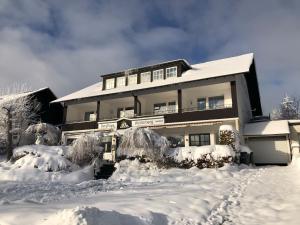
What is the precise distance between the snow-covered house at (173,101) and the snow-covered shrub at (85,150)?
171 cm

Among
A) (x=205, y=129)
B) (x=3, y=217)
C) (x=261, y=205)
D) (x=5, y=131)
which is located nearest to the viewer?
(x=3, y=217)

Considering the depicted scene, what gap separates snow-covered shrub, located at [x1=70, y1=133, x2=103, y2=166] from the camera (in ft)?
66.9

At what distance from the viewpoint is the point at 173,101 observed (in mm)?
29297

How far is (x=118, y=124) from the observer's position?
2677 cm

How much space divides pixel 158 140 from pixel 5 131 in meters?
18.5

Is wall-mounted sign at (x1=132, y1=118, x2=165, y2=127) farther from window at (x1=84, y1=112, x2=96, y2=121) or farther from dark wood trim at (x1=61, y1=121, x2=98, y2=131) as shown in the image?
window at (x1=84, y1=112, x2=96, y2=121)

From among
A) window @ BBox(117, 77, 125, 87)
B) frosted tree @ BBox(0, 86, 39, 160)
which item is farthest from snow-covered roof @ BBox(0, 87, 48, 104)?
window @ BBox(117, 77, 125, 87)

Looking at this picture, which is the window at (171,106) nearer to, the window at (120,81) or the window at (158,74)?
the window at (158,74)

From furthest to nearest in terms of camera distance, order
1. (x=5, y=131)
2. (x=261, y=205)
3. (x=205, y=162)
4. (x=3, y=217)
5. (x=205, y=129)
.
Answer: (x=5, y=131), (x=205, y=129), (x=205, y=162), (x=261, y=205), (x=3, y=217)

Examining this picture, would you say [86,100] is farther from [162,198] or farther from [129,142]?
[162,198]

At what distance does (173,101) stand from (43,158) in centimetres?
1407

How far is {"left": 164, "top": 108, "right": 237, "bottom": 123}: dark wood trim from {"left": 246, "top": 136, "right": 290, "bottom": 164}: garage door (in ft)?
14.3

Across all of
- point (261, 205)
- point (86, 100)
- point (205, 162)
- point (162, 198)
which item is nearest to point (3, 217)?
point (162, 198)

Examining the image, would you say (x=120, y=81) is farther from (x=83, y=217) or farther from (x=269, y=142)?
(x=83, y=217)
